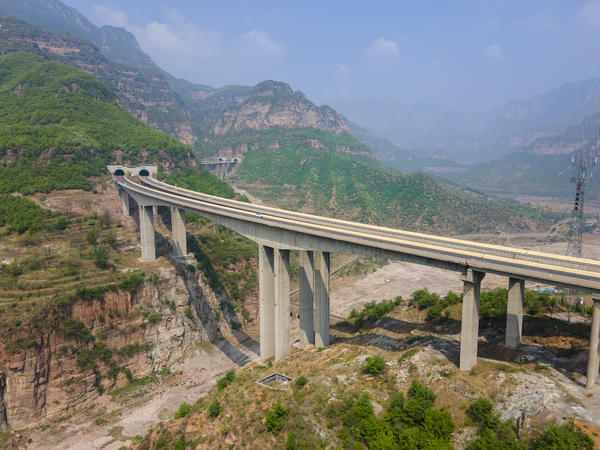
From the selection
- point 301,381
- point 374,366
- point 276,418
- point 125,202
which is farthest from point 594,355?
point 125,202

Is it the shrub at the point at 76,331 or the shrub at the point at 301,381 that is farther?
the shrub at the point at 76,331

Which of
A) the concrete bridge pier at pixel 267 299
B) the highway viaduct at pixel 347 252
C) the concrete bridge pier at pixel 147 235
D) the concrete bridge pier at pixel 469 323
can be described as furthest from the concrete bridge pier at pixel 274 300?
the concrete bridge pier at pixel 147 235

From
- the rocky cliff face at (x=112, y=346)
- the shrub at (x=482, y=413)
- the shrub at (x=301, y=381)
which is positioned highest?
the shrub at (x=482, y=413)

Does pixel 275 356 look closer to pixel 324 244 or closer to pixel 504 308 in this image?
pixel 324 244

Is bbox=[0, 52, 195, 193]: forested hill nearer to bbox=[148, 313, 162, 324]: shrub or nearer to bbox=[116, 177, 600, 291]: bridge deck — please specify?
bbox=[148, 313, 162, 324]: shrub

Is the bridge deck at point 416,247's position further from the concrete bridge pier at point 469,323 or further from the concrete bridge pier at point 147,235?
the concrete bridge pier at point 147,235

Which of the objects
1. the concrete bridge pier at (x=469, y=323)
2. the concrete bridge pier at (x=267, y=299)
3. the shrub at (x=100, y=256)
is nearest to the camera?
the concrete bridge pier at (x=469, y=323)

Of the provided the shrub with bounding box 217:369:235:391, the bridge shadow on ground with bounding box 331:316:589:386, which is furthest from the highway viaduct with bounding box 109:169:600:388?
the shrub with bounding box 217:369:235:391
